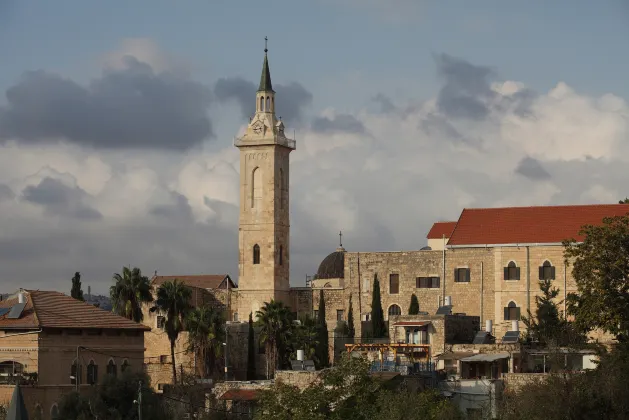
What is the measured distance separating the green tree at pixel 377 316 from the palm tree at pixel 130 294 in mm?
13263

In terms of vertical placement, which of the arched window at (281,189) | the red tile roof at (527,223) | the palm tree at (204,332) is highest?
the arched window at (281,189)

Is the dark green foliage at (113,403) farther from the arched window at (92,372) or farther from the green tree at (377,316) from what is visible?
the green tree at (377,316)

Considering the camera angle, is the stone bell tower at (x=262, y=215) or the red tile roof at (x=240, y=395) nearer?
the red tile roof at (x=240, y=395)

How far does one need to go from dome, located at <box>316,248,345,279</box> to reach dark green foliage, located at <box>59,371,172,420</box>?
4228 cm

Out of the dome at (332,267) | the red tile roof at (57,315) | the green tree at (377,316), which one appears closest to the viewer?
the red tile roof at (57,315)

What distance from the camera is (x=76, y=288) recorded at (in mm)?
91750

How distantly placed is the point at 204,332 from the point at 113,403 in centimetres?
2238

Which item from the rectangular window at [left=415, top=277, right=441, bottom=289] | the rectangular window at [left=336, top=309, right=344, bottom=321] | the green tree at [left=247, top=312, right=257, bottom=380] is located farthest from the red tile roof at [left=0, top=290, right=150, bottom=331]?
the rectangular window at [left=415, top=277, right=441, bottom=289]

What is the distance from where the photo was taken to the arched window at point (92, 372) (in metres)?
74.3

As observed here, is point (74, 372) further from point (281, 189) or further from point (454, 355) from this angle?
point (281, 189)

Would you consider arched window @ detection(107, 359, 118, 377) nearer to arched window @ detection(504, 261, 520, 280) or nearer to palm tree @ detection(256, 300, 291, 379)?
palm tree @ detection(256, 300, 291, 379)

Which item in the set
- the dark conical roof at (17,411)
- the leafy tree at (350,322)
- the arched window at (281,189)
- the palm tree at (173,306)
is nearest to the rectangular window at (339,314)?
the leafy tree at (350,322)


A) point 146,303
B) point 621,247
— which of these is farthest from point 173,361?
point 621,247

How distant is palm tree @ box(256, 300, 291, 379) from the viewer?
8438 cm
